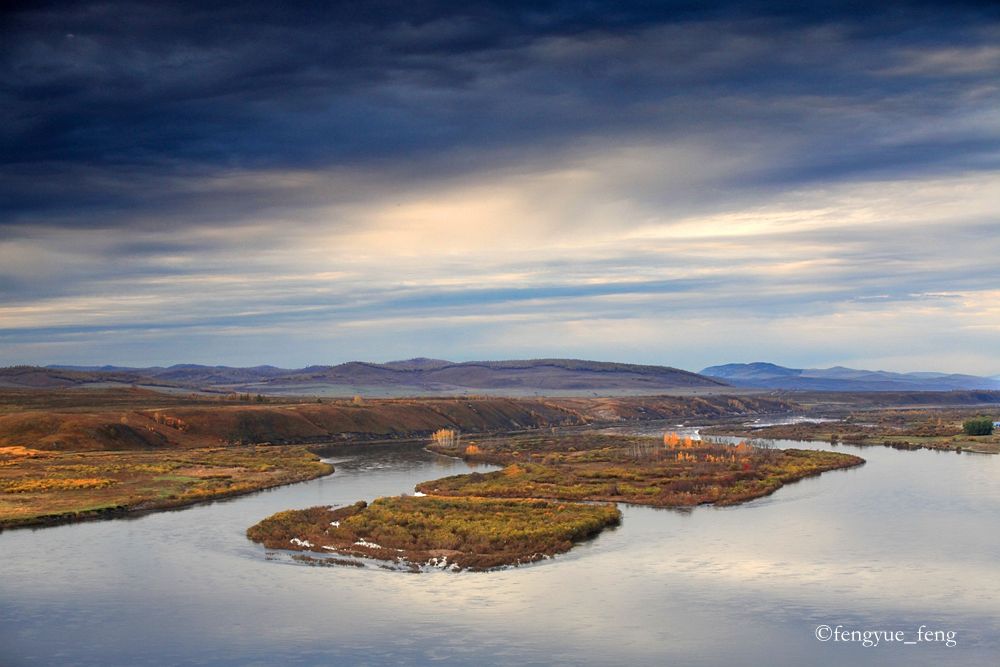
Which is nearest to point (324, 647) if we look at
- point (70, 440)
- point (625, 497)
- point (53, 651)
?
point (53, 651)

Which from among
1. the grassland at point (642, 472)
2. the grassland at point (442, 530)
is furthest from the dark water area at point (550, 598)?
the grassland at point (642, 472)

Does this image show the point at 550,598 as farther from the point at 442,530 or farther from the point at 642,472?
the point at 642,472

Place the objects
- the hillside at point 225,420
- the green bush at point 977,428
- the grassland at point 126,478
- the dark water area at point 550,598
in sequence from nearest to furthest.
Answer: the dark water area at point 550,598
the grassland at point 126,478
the hillside at point 225,420
the green bush at point 977,428

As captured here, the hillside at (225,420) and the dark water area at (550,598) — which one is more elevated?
the hillside at (225,420)

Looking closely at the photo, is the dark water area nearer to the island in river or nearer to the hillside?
the island in river

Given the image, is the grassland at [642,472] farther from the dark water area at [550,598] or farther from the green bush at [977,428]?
the green bush at [977,428]
